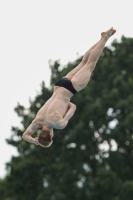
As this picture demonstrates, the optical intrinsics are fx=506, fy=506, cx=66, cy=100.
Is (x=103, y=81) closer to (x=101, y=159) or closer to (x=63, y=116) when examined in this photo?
(x=101, y=159)

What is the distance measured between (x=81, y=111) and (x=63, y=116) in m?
15.6

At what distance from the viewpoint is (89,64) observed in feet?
39.3

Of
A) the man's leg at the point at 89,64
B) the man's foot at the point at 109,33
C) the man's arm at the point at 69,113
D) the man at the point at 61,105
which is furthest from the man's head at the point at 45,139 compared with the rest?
the man's foot at the point at 109,33

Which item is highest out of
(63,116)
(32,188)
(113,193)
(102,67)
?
(63,116)

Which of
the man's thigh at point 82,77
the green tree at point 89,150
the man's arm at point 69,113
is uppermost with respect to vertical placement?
the man's thigh at point 82,77

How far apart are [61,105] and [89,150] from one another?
612 inches

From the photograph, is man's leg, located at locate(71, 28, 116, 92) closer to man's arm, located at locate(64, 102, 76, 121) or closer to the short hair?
man's arm, located at locate(64, 102, 76, 121)

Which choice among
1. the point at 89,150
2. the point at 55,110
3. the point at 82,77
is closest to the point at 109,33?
the point at 82,77

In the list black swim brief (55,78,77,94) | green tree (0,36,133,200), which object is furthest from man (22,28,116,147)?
green tree (0,36,133,200)

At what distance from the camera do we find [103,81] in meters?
27.9

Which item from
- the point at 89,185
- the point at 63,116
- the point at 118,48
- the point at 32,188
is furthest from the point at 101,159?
the point at 63,116

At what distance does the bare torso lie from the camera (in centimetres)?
1122

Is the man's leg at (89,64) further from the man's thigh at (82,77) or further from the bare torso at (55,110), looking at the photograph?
the bare torso at (55,110)

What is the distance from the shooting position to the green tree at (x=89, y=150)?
25469mm
